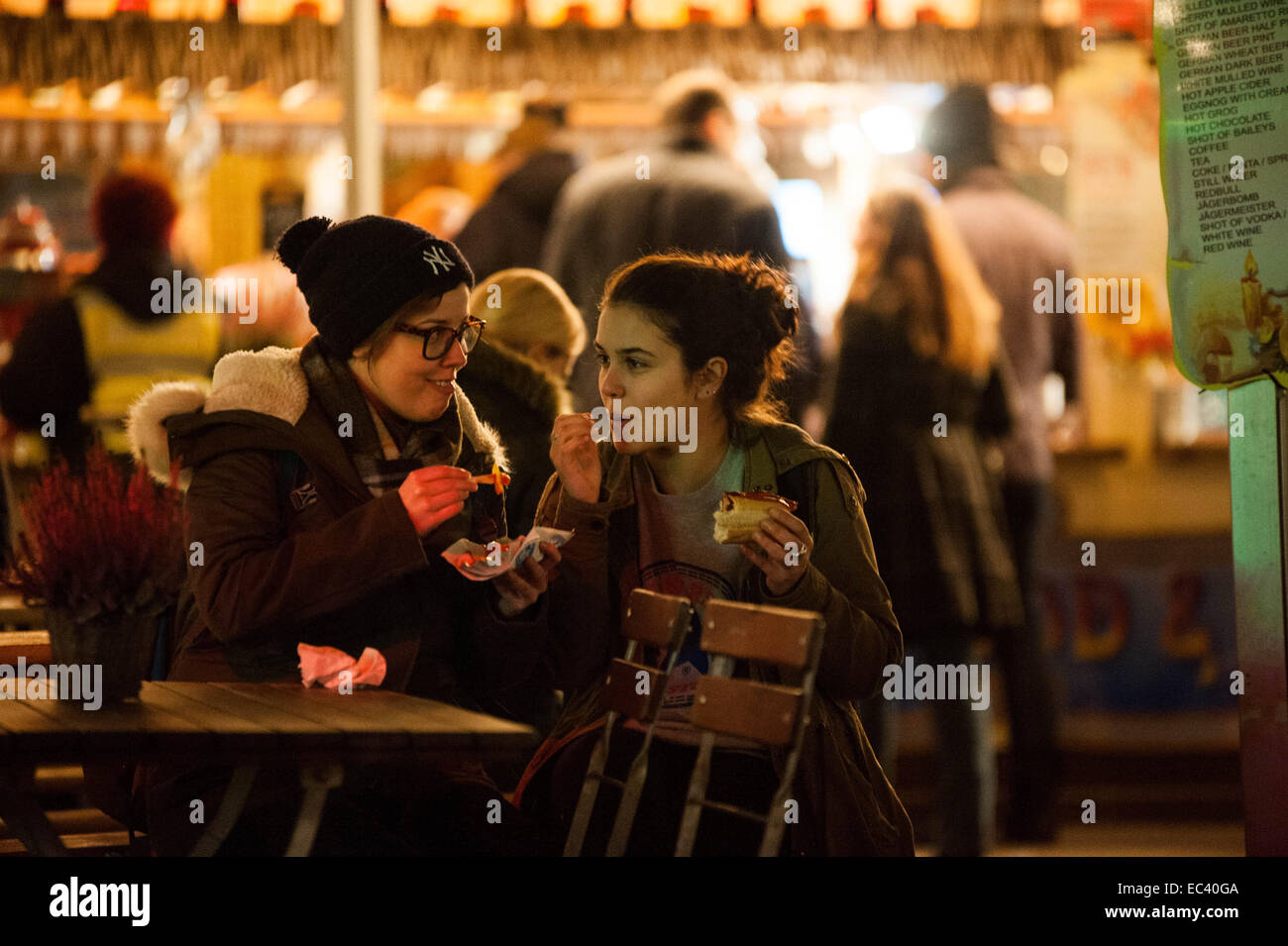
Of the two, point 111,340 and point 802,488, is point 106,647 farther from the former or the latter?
point 111,340

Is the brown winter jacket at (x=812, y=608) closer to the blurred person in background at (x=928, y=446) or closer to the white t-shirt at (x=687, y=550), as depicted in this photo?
the white t-shirt at (x=687, y=550)

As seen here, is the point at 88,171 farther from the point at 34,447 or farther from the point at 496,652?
the point at 496,652

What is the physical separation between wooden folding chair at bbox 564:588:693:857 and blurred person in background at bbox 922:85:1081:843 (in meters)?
2.76

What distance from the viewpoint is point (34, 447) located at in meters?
5.62

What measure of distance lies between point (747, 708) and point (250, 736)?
32.2 inches

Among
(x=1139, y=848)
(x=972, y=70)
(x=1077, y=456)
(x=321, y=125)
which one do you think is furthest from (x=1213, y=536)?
(x=321, y=125)

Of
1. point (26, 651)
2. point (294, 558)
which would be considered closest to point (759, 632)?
point (294, 558)

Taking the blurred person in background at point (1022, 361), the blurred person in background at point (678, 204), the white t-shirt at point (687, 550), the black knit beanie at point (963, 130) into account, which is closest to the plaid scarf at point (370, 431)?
the white t-shirt at point (687, 550)

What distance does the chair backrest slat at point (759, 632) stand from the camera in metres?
2.88

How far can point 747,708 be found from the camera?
297 cm

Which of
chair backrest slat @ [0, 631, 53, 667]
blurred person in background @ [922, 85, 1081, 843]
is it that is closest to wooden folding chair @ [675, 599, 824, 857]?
chair backrest slat @ [0, 631, 53, 667]

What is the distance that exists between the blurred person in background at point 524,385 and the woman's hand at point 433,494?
0.60 metres

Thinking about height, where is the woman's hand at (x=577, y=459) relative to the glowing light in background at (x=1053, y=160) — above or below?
below

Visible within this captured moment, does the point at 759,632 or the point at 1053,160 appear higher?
the point at 1053,160
